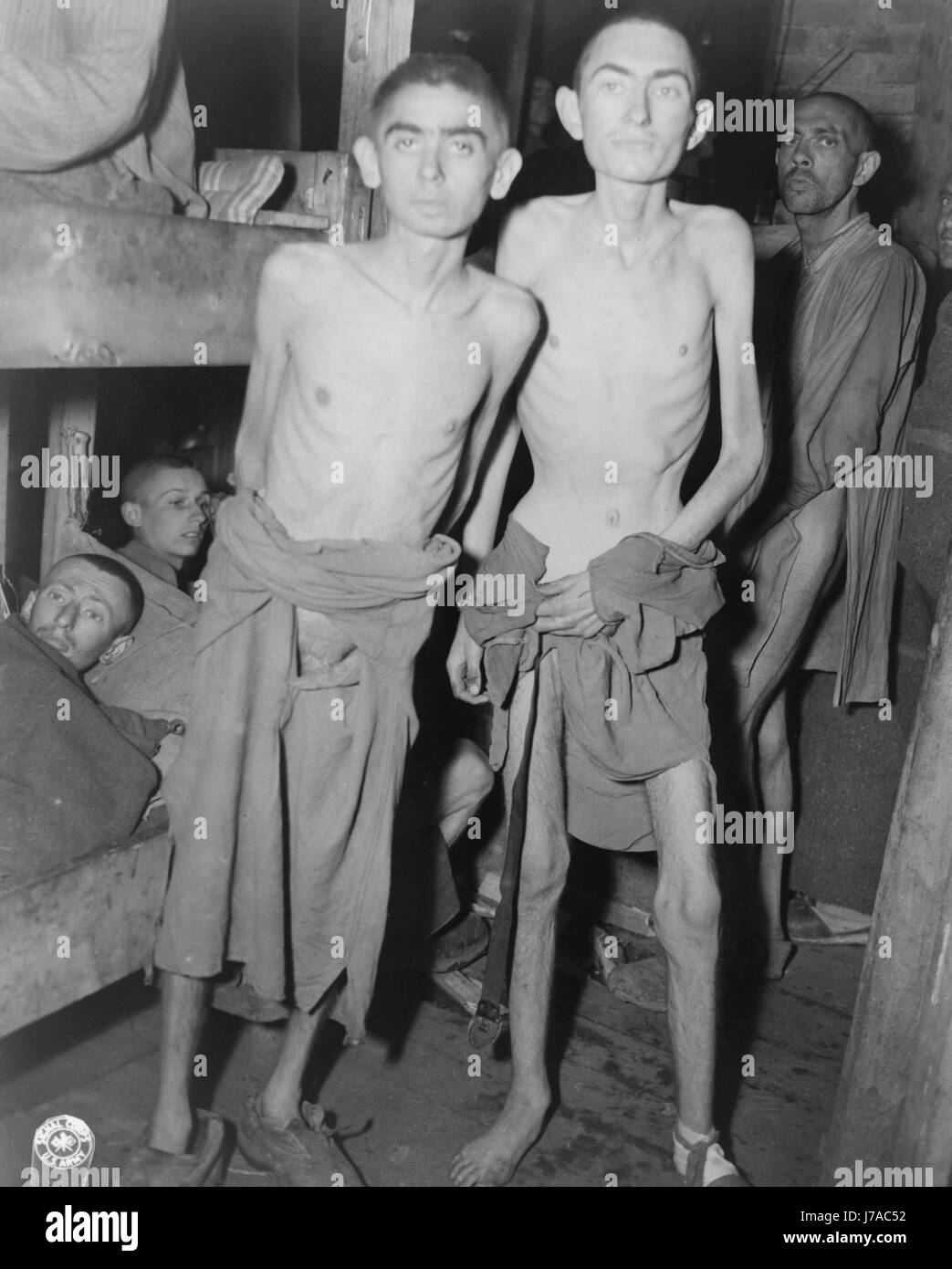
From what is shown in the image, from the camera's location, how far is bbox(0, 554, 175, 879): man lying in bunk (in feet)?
9.08

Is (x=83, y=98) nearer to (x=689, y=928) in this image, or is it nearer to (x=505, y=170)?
(x=505, y=170)

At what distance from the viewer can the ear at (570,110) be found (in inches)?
97.8

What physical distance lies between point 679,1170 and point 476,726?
74.0 inches

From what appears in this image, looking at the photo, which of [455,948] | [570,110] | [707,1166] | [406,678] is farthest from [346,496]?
[455,948]

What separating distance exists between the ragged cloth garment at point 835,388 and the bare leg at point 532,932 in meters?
1.08

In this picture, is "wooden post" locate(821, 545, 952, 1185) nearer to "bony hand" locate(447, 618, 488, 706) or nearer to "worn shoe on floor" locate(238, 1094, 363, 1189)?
"bony hand" locate(447, 618, 488, 706)

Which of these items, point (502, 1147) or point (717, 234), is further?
point (502, 1147)

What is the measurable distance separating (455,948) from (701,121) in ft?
7.55

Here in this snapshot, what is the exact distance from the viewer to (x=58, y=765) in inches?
113

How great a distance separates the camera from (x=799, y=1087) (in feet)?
11.0

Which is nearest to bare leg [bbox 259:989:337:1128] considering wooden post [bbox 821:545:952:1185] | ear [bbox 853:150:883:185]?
wooden post [bbox 821:545:952:1185]

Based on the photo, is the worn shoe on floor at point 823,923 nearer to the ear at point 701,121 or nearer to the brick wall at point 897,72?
the brick wall at point 897,72

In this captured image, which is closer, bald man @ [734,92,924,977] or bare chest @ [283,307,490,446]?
bare chest @ [283,307,490,446]

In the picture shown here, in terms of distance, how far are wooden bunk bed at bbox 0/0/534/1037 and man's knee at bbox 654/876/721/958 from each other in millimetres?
1046
